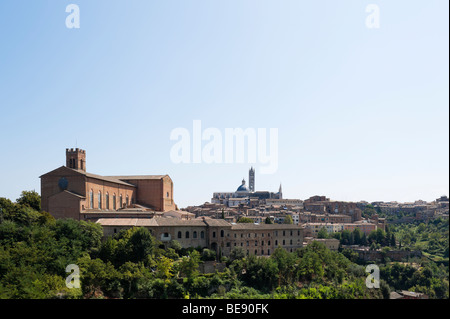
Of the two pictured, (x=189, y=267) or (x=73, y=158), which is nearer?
(x=189, y=267)

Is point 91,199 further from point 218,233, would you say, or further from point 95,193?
point 218,233

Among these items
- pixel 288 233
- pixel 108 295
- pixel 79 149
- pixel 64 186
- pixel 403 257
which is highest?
pixel 79 149

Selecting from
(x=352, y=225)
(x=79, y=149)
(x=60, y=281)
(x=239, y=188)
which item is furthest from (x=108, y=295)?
(x=239, y=188)

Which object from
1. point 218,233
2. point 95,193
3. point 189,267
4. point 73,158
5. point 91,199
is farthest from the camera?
point 73,158

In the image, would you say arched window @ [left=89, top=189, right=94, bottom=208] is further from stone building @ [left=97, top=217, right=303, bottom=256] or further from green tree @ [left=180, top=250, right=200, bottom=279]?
green tree @ [left=180, top=250, right=200, bottom=279]

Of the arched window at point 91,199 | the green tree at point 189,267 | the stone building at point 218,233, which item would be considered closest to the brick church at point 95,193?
the arched window at point 91,199

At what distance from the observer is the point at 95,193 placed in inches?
1481

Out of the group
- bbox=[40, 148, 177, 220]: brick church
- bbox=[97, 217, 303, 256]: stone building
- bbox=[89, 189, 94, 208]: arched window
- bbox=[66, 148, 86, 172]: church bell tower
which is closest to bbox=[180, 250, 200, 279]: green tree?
bbox=[97, 217, 303, 256]: stone building

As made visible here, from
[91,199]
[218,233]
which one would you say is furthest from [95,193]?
[218,233]

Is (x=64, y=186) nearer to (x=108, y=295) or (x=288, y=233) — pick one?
(x=108, y=295)

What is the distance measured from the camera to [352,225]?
73.4 metres
